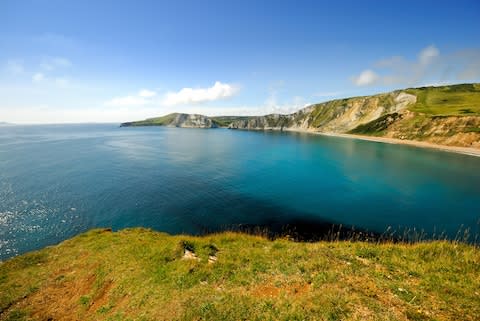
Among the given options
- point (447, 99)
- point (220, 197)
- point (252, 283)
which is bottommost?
point (220, 197)

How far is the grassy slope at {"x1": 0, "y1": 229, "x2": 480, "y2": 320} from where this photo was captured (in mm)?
8852

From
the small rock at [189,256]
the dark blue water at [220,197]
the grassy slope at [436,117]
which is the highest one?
the grassy slope at [436,117]

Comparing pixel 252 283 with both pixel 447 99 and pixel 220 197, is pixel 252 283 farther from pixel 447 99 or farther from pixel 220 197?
pixel 447 99

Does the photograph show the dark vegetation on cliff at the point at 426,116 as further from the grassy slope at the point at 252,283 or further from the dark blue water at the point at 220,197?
the grassy slope at the point at 252,283

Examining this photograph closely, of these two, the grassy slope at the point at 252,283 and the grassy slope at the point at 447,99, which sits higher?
the grassy slope at the point at 447,99

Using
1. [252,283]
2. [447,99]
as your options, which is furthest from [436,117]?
[252,283]

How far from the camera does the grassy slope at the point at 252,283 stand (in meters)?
8.85

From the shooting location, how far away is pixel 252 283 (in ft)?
37.4

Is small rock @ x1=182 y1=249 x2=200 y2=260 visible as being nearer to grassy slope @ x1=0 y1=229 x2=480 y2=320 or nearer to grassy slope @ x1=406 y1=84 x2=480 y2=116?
grassy slope @ x1=0 y1=229 x2=480 y2=320

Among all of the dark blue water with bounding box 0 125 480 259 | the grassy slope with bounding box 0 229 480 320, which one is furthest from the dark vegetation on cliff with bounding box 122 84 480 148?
the grassy slope with bounding box 0 229 480 320

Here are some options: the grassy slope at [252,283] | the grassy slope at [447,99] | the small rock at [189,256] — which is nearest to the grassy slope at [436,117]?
the grassy slope at [447,99]

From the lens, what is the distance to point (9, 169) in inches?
2438

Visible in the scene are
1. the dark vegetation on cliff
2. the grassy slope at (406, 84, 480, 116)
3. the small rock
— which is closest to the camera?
the small rock

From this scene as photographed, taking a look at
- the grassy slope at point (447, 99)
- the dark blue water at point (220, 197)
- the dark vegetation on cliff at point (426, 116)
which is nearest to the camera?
the dark blue water at point (220, 197)
